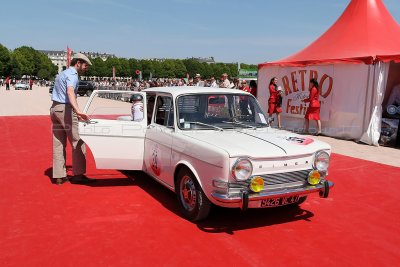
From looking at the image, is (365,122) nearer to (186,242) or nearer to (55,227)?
(186,242)

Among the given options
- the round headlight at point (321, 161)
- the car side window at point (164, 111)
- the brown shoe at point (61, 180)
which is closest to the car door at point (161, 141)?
the car side window at point (164, 111)

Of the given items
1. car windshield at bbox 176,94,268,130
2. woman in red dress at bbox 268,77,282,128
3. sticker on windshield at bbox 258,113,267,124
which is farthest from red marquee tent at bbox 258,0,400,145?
car windshield at bbox 176,94,268,130

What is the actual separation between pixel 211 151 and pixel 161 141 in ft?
3.78

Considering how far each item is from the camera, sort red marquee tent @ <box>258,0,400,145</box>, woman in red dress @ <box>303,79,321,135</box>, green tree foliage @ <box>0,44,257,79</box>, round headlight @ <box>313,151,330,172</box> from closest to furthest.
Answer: round headlight @ <box>313,151,330,172</box>
red marquee tent @ <box>258,0,400,145</box>
woman in red dress @ <box>303,79,321,135</box>
green tree foliage @ <box>0,44,257,79</box>

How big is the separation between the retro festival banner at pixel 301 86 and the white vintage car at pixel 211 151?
697cm

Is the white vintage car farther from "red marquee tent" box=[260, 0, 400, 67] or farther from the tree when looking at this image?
the tree

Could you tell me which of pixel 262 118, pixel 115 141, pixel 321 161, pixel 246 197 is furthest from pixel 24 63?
pixel 246 197

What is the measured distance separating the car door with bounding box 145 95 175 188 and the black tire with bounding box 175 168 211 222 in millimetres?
240

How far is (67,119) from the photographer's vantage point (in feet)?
17.4

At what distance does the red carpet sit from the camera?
10.8ft

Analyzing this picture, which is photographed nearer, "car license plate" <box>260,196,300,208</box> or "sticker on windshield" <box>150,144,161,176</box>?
"car license plate" <box>260,196,300,208</box>

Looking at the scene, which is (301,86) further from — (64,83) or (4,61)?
(4,61)

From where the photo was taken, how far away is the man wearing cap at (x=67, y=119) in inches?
204

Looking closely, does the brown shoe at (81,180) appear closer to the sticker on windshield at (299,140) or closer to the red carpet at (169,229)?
the red carpet at (169,229)
